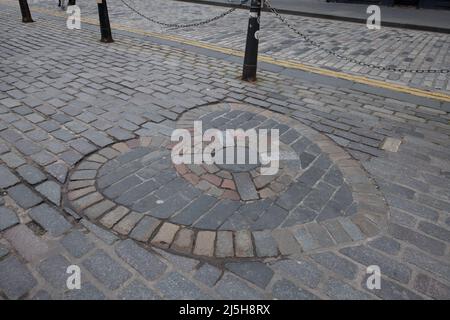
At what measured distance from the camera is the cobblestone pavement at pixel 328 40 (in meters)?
6.24

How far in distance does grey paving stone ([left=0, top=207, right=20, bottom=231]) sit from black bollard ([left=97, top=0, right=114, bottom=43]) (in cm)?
564

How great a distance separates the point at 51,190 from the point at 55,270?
902 millimetres

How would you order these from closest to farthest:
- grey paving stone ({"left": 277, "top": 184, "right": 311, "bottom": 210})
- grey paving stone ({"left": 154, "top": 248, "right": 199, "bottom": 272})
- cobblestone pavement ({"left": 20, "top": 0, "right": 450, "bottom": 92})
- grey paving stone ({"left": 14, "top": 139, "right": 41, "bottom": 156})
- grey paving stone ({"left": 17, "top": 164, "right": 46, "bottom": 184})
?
1. grey paving stone ({"left": 154, "top": 248, "right": 199, "bottom": 272})
2. grey paving stone ({"left": 277, "top": 184, "right": 311, "bottom": 210})
3. grey paving stone ({"left": 17, "top": 164, "right": 46, "bottom": 184})
4. grey paving stone ({"left": 14, "top": 139, "right": 41, "bottom": 156})
5. cobblestone pavement ({"left": 20, "top": 0, "right": 450, "bottom": 92})

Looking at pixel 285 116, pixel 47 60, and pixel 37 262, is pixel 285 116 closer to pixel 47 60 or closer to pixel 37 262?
pixel 37 262

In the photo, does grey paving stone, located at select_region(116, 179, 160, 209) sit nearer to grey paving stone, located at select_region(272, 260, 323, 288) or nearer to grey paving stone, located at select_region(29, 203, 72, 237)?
grey paving stone, located at select_region(29, 203, 72, 237)

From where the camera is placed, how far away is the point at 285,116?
4.34 metres

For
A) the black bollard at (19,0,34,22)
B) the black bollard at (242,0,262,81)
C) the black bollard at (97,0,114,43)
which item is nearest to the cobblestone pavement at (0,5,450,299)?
the black bollard at (242,0,262,81)

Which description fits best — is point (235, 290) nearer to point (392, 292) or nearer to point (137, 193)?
point (392, 292)

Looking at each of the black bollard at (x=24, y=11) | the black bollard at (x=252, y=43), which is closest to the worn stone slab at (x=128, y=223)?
the black bollard at (x=252, y=43)

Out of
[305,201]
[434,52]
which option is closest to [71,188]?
[305,201]

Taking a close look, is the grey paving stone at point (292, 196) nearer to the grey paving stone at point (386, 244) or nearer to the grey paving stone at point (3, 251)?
the grey paving stone at point (386, 244)

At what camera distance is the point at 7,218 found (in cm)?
254

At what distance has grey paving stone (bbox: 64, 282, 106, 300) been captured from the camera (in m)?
2.00

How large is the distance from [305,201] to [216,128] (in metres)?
1.52
